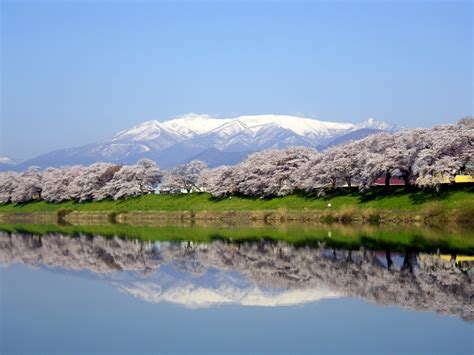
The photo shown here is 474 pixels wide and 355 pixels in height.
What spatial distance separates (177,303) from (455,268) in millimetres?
10830

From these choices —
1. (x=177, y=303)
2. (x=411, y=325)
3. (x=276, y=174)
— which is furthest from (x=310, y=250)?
(x=276, y=174)

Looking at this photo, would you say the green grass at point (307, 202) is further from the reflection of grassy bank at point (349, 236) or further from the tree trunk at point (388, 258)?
the tree trunk at point (388, 258)

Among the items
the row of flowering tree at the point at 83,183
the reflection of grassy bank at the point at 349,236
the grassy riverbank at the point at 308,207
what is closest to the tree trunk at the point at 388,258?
the reflection of grassy bank at the point at 349,236

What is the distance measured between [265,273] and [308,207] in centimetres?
3701

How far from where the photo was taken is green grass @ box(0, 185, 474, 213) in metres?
53.6

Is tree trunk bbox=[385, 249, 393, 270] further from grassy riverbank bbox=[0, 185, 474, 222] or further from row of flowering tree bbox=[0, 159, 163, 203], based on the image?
row of flowering tree bbox=[0, 159, 163, 203]

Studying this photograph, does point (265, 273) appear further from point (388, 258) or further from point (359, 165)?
point (359, 165)

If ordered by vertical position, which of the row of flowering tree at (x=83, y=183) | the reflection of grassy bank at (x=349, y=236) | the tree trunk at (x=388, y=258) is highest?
the row of flowering tree at (x=83, y=183)

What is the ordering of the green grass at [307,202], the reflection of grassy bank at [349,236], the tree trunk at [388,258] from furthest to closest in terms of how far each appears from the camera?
the green grass at [307,202], the reflection of grassy bank at [349,236], the tree trunk at [388,258]

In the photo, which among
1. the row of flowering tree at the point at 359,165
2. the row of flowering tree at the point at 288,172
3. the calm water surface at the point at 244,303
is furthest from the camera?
the row of flowering tree at the point at 288,172

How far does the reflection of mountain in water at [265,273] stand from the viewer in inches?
886

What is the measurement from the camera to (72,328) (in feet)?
62.2

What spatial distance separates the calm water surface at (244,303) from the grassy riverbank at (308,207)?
18.0 metres

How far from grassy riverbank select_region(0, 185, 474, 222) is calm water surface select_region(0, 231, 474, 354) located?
18.0 m
